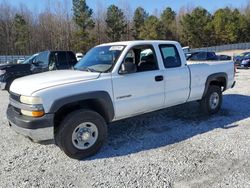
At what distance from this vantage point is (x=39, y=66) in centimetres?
1189

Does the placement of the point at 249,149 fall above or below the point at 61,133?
below

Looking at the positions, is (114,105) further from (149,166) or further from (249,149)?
(249,149)

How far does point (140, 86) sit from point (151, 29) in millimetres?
56886

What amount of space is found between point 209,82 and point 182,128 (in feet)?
4.76

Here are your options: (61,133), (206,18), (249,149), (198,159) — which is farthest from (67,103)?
(206,18)

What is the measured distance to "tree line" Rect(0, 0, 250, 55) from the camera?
58562 mm

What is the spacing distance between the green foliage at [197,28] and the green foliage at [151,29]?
6.81m

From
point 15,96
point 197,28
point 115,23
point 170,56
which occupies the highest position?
point 115,23

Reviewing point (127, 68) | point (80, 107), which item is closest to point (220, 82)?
point (127, 68)

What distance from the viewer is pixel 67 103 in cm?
440

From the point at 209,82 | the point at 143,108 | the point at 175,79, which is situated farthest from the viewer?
the point at 209,82

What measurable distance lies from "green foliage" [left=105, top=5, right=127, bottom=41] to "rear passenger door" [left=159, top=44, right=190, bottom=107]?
53512mm

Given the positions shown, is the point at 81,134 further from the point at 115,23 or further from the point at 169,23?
the point at 169,23

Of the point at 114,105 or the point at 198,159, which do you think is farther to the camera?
the point at 114,105
